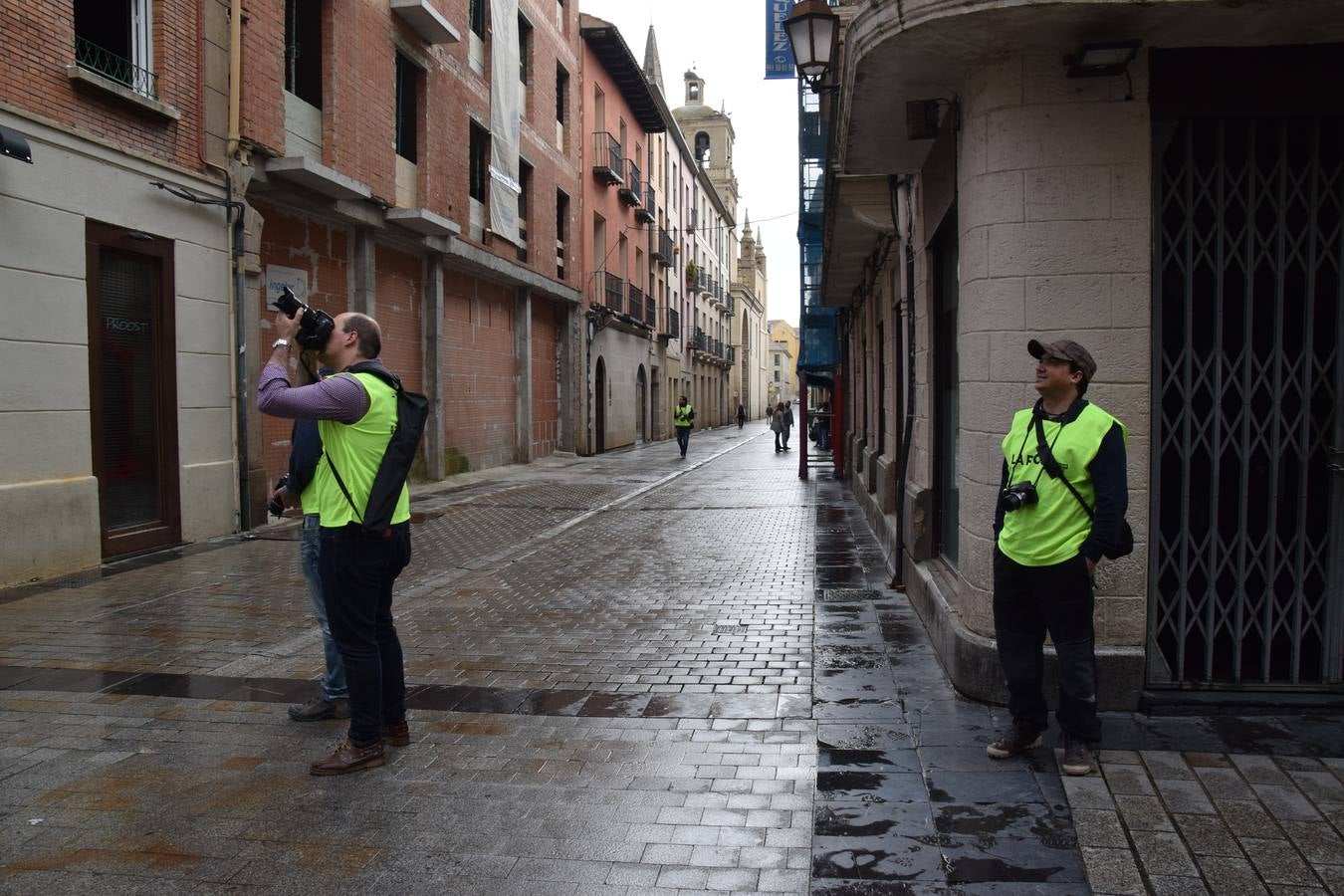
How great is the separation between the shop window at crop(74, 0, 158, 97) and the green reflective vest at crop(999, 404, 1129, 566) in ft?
30.9

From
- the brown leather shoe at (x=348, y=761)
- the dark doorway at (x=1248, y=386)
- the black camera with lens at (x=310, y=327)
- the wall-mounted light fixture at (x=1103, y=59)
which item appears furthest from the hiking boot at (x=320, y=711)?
the wall-mounted light fixture at (x=1103, y=59)

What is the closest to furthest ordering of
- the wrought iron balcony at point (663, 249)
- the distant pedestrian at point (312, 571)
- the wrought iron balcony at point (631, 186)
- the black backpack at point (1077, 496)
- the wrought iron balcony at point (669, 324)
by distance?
the black backpack at point (1077, 496) < the distant pedestrian at point (312, 571) < the wrought iron balcony at point (631, 186) < the wrought iron balcony at point (663, 249) < the wrought iron balcony at point (669, 324)

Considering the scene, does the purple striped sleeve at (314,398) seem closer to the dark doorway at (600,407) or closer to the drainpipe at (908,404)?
the drainpipe at (908,404)

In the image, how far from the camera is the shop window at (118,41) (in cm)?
971

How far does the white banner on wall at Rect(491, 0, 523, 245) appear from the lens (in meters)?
20.2

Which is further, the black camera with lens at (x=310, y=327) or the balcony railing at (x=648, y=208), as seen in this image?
the balcony railing at (x=648, y=208)

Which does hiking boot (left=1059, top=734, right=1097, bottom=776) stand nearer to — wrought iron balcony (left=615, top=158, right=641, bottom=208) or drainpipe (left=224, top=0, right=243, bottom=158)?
drainpipe (left=224, top=0, right=243, bottom=158)

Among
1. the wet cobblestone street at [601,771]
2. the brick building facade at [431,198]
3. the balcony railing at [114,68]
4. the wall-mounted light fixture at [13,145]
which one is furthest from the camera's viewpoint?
the brick building facade at [431,198]

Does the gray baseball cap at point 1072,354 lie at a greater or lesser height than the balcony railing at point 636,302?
lesser

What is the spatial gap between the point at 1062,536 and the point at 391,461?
2682 mm

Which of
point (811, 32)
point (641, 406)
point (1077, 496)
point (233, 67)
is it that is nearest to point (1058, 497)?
point (1077, 496)

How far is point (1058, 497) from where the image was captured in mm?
4023

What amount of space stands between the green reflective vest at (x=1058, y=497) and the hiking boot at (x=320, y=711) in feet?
10.2

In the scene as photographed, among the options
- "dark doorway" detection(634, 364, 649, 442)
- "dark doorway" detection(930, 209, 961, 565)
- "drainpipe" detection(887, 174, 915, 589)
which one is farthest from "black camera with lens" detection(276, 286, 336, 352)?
"dark doorway" detection(634, 364, 649, 442)
